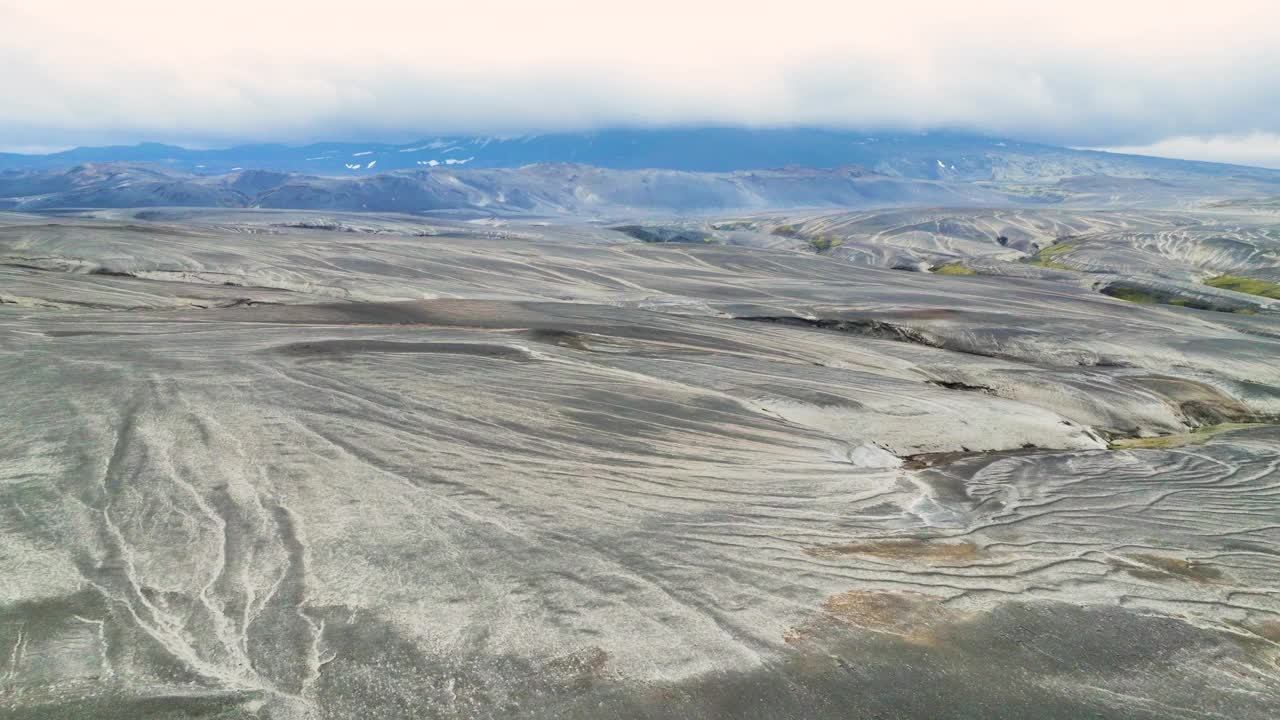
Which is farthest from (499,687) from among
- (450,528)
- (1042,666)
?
(1042,666)

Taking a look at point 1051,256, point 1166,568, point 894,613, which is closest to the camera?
point 894,613

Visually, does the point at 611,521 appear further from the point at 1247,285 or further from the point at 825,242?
the point at 825,242

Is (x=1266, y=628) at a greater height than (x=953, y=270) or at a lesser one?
lesser

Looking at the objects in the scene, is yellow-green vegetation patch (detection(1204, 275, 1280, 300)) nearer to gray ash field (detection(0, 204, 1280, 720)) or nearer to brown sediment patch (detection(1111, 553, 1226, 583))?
gray ash field (detection(0, 204, 1280, 720))

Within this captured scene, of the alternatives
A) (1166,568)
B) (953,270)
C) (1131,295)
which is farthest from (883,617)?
(953,270)

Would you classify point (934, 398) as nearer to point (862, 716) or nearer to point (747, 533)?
point (747, 533)

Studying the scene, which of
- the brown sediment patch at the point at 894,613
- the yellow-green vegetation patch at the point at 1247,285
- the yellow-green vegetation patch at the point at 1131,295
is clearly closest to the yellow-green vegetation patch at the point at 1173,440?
the brown sediment patch at the point at 894,613

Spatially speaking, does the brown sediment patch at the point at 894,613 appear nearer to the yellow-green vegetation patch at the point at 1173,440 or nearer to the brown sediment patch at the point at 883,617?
the brown sediment patch at the point at 883,617

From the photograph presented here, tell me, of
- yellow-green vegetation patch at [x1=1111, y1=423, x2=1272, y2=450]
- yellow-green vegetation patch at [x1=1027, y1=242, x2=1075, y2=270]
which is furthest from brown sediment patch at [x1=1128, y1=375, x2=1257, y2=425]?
yellow-green vegetation patch at [x1=1027, y1=242, x2=1075, y2=270]
